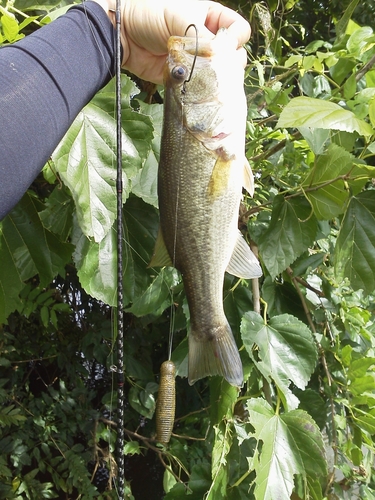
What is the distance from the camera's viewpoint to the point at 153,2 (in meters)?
0.89

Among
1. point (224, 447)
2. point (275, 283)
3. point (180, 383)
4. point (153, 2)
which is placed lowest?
point (180, 383)

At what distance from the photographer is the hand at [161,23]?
855 mm

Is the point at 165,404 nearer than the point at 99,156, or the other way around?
the point at 165,404

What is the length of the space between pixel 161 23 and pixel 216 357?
60 cm

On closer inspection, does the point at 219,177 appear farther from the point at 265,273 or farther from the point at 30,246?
the point at 265,273

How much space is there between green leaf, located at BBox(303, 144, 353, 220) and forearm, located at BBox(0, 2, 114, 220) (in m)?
0.48

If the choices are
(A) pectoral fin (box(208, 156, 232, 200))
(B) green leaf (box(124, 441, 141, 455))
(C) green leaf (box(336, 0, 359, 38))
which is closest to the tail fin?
(A) pectoral fin (box(208, 156, 232, 200))

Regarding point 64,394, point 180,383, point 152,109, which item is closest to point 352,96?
point 152,109

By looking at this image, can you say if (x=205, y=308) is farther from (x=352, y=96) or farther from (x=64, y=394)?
(x=64, y=394)

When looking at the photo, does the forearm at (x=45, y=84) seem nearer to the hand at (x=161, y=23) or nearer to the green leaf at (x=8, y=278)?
the hand at (x=161, y=23)

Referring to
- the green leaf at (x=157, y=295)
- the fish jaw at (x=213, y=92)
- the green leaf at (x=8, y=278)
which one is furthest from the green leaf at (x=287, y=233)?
the green leaf at (x=8, y=278)

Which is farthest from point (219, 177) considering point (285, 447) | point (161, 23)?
point (285, 447)

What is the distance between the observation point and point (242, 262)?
Answer: 915 mm

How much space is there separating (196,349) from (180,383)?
1.39 m
